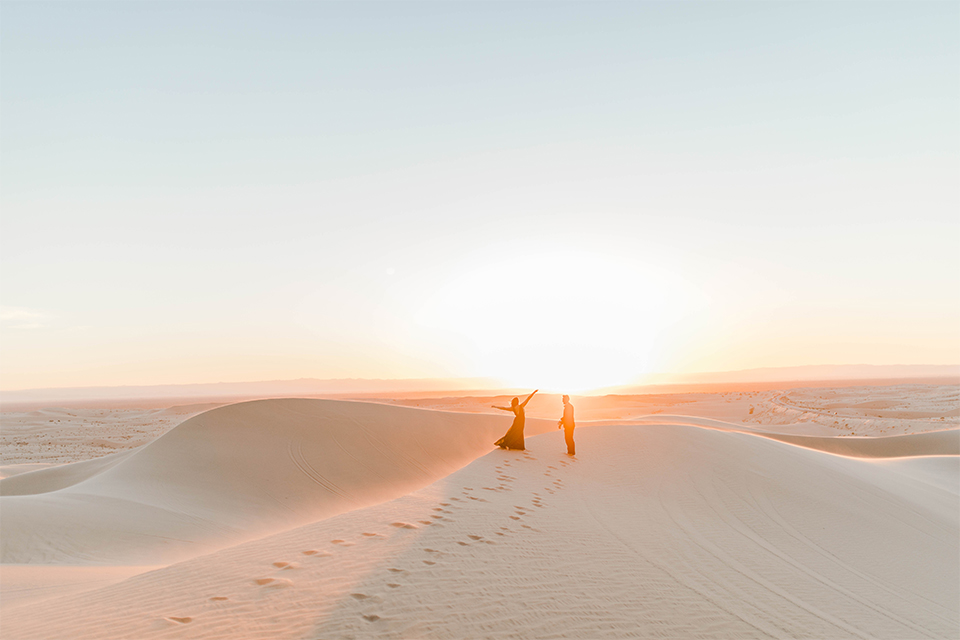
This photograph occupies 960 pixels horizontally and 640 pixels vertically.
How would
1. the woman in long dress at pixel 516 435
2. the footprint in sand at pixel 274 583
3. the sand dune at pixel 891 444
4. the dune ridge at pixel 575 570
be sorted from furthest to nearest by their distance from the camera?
the sand dune at pixel 891 444 → the woman in long dress at pixel 516 435 → the footprint in sand at pixel 274 583 → the dune ridge at pixel 575 570

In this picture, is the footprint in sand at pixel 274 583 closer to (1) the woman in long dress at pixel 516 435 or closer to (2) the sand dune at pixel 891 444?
(1) the woman in long dress at pixel 516 435

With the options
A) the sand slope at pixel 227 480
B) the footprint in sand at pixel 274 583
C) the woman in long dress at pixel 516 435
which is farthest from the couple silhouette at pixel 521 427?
the footprint in sand at pixel 274 583

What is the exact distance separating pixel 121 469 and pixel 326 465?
5279mm

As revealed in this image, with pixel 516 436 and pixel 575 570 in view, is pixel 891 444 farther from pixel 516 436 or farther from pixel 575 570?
pixel 575 570

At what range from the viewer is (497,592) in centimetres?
511

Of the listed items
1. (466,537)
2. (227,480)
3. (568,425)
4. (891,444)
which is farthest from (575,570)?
(891,444)

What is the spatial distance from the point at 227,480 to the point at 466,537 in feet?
31.5

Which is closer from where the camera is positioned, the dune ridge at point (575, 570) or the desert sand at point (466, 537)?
the dune ridge at point (575, 570)

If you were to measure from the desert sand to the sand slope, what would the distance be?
68mm

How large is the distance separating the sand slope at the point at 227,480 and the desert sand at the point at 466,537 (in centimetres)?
7

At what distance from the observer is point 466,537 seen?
21.7 feet

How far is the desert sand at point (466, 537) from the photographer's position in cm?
470

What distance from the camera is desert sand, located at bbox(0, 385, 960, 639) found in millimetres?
4703

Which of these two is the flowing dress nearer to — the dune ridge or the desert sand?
the desert sand
